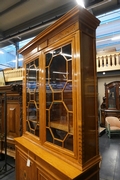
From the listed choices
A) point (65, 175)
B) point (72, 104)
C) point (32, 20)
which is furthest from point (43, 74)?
point (32, 20)

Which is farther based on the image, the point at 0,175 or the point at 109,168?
the point at 109,168

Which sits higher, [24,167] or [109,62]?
[109,62]

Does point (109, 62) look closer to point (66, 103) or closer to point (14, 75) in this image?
point (66, 103)

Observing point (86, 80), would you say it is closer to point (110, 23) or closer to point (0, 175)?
point (0, 175)

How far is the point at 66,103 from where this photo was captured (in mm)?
1369

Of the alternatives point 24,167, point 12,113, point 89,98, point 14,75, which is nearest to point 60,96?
point 89,98

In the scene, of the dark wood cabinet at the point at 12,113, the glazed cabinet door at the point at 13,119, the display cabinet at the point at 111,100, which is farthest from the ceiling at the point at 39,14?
the glazed cabinet door at the point at 13,119

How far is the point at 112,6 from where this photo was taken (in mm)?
3797

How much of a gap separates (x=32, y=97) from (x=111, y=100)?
4.81 m

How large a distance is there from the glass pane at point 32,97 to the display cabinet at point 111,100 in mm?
4712

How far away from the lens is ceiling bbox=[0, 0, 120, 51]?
149 inches

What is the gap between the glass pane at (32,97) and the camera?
1903 mm

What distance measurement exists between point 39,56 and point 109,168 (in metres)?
2.89

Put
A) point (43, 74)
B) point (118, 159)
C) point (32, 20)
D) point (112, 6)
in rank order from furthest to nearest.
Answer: point (32, 20)
point (112, 6)
point (118, 159)
point (43, 74)
